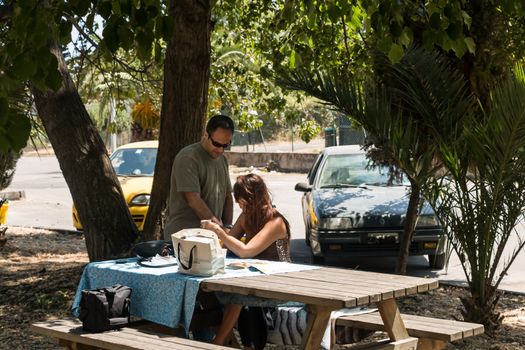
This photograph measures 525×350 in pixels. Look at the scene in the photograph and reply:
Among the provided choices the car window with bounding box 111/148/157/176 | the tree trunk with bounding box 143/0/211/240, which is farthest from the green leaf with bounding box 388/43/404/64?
the car window with bounding box 111/148/157/176

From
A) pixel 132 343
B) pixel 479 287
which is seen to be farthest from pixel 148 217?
pixel 132 343

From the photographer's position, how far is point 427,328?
6.34 m

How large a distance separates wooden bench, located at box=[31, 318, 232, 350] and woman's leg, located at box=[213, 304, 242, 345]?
397 mm

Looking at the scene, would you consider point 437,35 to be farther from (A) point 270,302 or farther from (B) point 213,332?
Result: (B) point 213,332

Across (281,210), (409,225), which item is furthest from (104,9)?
(281,210)

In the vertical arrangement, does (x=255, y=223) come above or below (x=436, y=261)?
above

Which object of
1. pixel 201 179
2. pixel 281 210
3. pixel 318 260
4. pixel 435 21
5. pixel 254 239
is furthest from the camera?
pixel 281 210

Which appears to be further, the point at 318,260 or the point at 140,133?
the point at 140,133

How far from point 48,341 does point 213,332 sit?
7.01ft

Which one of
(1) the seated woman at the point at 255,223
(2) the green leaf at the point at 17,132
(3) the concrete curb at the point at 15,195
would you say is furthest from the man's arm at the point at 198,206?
(3) the concrete curb at the point at 15,195

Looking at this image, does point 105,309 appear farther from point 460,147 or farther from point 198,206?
point 460,147

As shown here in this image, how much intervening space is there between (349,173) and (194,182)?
21.0 ft

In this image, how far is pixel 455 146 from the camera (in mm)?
8281

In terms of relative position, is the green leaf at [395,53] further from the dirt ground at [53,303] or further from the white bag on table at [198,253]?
the dirt ground at [53,303]
